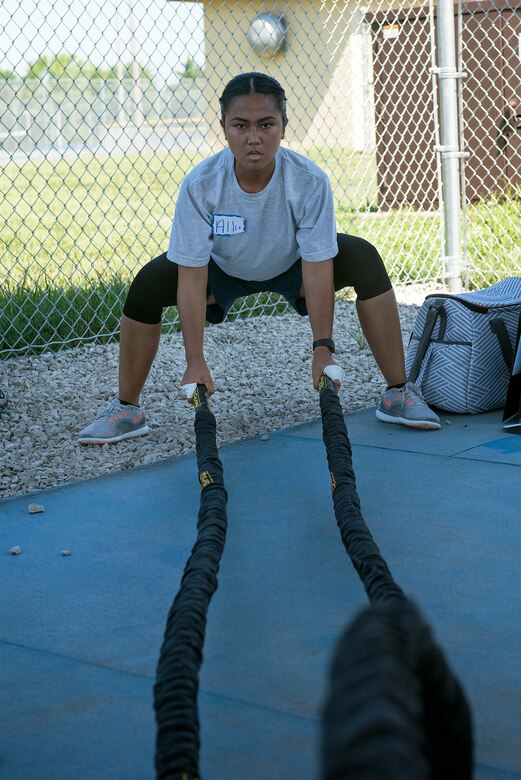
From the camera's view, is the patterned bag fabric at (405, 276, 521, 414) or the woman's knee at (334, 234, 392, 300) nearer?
the woman's knee at (334, 234, 392, 300)

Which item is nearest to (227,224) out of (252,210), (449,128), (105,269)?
(252,210)

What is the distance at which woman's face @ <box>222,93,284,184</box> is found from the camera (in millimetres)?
3105

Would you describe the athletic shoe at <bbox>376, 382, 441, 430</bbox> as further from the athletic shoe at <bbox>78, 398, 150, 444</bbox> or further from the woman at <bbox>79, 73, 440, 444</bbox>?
the athletic shoe at <bbox>78, 398, 150, 444</bbox>

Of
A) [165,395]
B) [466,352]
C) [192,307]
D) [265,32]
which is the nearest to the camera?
[192,307]

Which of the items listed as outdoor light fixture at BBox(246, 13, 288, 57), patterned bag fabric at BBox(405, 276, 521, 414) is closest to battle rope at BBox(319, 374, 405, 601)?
patterned bag fabric at BBox(405, 276, 521, 414)

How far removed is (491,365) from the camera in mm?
3980

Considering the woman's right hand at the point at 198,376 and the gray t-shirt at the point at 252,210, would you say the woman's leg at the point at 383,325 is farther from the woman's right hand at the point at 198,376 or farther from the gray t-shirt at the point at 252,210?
the woman's right hand at the point at 198,376

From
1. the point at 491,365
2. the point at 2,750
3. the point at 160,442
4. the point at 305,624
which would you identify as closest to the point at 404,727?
the point at 2,750

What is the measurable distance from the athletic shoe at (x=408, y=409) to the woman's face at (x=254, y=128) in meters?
1.06

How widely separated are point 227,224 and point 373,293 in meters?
Result: 0.62

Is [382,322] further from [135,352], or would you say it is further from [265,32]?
[265,32]

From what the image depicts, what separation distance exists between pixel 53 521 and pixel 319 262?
3.76 feet

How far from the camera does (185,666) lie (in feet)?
4.84

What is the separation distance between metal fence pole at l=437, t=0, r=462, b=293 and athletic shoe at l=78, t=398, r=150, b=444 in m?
3.00
